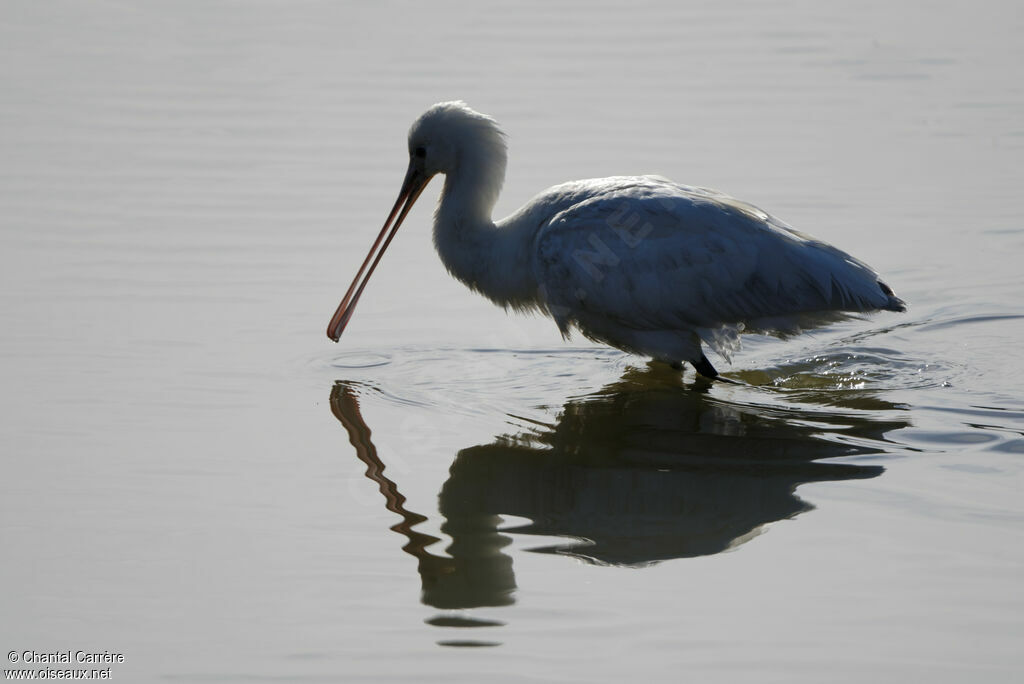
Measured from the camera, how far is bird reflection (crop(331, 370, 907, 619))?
6875 mm

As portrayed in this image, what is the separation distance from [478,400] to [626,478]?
→ 1.55 metres

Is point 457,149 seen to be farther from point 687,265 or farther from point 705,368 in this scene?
point 705,368

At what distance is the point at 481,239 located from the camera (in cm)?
976

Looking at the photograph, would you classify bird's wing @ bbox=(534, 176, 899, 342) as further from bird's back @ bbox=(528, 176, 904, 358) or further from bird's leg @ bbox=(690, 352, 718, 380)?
bird's leg @ bbox=(690, 352, 718, 380)

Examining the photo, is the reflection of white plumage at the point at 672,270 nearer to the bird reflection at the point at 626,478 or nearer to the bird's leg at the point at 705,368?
the bird's leg at the point at 705,368

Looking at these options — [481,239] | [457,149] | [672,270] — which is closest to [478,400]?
[481,239]

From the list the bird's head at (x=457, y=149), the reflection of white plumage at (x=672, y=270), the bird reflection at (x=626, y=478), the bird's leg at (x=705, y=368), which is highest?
the bird's head at (x=457, y=149)

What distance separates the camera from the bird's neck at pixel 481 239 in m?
9.57

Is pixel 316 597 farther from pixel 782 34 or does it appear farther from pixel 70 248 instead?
pixel 782 34

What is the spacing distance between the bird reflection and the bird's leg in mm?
125

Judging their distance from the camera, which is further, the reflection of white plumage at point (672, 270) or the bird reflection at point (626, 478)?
the reflection of white plumage at point (672, 270)

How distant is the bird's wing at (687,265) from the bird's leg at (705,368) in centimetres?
45

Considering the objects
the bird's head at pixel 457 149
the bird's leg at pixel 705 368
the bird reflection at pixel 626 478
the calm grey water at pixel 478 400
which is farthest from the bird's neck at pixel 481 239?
the bird's leg at pixel 705 368

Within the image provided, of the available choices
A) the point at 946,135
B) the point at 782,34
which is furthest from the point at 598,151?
the point at 782,34
